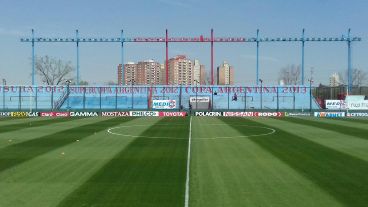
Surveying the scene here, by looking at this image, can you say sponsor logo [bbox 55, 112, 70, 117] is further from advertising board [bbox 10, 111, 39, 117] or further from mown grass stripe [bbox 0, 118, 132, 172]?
mown grass stripe [bbox 0, 118, 132, 172]

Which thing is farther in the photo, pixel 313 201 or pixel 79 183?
pixel 79 183

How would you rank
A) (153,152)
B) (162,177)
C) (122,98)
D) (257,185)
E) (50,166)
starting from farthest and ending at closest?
1. (122,98)
2. (153,152)
3. (50,166)
4. (162,177)
5. (257,185)

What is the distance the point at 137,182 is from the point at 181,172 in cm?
201

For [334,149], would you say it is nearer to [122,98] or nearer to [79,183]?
[79,183]

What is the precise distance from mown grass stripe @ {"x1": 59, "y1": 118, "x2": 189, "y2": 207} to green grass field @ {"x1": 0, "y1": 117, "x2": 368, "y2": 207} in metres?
0.02

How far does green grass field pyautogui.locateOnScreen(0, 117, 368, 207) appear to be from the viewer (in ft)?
36.6

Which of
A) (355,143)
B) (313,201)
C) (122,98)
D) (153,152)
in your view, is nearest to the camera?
(313,201)

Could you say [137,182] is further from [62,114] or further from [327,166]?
[62,114]

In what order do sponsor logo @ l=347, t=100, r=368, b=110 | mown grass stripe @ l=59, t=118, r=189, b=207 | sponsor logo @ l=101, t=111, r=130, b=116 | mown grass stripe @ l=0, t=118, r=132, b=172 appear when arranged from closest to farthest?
mown grass stripe @ l=59, t=118, r=189, b=207 < mown grass stripe @ l=0, t=118, r=132, b=172 < sponsor logo @ l=101, t=111, r=130, b=116 < sponsor logo @ l=347, t=100, r=368, b=110

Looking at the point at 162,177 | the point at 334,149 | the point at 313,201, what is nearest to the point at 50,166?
the point at 162,177

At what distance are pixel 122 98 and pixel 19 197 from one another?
60.4 m

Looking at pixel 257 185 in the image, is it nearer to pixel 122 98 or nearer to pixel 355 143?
pixel 355 143

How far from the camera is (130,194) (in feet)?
37.9

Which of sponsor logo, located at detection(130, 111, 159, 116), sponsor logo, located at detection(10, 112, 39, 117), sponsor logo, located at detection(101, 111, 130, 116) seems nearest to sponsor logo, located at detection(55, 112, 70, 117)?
sponsor logo, located at detection(10, 112, 39, 117)
